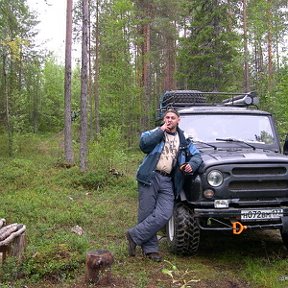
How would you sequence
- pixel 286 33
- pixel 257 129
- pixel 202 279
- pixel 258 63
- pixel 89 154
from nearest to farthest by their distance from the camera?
pixel 202 279 → pixel 257 129 → pixel 89 154 → pixel 286 33 → pixel 258 63

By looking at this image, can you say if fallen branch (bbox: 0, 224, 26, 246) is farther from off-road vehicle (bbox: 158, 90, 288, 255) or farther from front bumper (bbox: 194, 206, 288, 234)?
front bumper (bbox: 194, 206, 288, 234)

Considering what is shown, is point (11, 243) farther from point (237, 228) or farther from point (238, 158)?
point (238, 158)

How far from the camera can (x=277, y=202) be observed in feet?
19.2

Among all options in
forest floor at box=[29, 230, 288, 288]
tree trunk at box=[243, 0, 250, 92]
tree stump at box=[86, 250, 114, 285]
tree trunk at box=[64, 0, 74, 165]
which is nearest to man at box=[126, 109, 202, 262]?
forest floor at box=[29, 230, 288, 288]

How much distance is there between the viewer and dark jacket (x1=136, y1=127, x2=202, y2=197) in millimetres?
5859

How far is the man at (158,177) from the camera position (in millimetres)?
5918

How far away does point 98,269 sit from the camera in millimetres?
4953

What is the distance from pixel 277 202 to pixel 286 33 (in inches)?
1176

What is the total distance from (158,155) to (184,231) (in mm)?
→ 1117

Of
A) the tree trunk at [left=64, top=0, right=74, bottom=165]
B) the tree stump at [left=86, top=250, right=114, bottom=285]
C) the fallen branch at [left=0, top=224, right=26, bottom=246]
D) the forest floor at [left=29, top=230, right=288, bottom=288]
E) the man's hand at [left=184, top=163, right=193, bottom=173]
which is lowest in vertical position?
the forest floor at [left=29, top=230, right=288, bottom=288]

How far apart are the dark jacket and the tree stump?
1404 mm

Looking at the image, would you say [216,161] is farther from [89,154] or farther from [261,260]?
[89,154]

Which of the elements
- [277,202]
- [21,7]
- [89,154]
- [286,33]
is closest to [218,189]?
[277,202]

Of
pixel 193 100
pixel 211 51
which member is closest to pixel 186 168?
pixel 193 100
